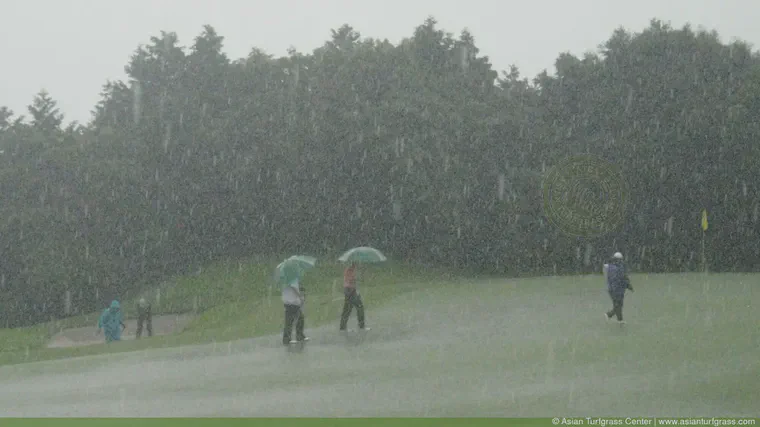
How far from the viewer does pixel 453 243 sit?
47938 millimetres

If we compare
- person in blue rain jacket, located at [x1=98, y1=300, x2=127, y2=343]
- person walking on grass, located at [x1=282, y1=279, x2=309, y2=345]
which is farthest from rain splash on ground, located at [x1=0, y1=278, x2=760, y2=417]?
person in blue rain jacket, located at [x1=98, y1=300, x2=127, y2=343]

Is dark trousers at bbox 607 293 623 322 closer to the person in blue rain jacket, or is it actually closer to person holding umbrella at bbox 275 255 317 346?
person holding umbrella at bbox 275 255 317 346

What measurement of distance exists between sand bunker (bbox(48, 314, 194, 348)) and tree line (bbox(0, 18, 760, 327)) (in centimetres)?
757

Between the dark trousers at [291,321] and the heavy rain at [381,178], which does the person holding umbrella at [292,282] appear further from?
the heavy rain at [381,178]

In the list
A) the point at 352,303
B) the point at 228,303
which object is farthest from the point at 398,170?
the point at 352,303

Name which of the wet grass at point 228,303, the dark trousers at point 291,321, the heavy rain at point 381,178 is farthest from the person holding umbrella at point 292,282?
the heavy rain at point 381,178

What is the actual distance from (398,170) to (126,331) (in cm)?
1656

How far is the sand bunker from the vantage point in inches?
1337

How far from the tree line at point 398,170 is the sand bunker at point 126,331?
298 inches

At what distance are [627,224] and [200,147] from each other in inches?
835

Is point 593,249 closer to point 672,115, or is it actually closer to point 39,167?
point 672,115

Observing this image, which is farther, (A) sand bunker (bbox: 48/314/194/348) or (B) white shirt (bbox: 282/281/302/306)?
(A) sand bunker (bbox: 48/314/194/348)

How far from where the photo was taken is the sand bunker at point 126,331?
111ft

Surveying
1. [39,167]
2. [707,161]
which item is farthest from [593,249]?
[39,167]
